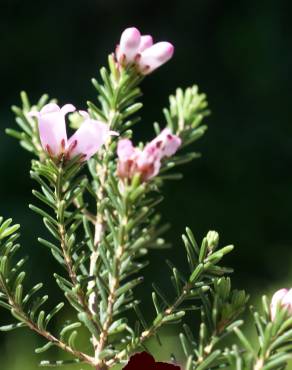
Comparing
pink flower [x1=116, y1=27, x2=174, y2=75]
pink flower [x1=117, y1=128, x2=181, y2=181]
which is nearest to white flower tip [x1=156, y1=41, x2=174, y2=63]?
pink flower [x1=116, y1=27, x2=174, y2=75]

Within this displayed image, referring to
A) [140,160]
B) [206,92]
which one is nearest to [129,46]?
[140,160]

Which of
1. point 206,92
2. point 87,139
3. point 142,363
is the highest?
point 206,92

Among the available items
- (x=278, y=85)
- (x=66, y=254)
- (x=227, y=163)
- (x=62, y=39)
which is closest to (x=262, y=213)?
(x=227, y=163)

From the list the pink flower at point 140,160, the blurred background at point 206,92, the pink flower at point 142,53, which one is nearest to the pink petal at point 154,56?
the pink flower at point 142,53

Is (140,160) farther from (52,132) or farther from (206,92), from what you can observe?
(206,92)

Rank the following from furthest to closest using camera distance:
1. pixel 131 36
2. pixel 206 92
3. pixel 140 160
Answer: pixel 206 92, pixel 131 36, pixel 140 160

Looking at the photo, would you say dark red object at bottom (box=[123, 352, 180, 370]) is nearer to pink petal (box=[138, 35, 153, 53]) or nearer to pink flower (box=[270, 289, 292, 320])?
pink flower (box=[270, 289, 292, 320])

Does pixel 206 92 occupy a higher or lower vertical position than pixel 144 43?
higher
